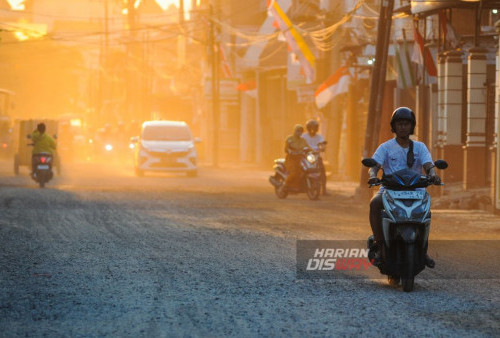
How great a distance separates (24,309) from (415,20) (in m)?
20.3

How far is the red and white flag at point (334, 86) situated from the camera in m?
34.6

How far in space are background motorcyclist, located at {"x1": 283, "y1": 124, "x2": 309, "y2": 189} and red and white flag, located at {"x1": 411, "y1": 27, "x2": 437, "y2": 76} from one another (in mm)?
5479

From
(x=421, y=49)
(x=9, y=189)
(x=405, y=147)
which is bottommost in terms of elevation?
(x=9, y=189)

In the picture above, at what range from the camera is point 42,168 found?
2723cm

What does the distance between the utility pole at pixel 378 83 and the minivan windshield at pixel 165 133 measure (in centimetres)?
1307

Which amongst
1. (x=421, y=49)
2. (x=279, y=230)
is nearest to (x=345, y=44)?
(x=421, y=49)

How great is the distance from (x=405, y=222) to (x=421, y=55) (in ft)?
62.0

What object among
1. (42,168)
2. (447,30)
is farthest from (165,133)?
(447,30)

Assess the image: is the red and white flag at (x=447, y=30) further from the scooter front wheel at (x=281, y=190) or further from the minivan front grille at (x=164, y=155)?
the minivan front grille at (x=164, y=155)

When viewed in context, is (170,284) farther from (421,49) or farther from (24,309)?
(421,49)

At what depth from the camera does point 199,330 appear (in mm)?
7273

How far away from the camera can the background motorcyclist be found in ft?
76.9

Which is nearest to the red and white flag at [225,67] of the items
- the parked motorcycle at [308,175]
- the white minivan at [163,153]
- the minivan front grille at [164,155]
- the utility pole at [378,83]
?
the white minivan at [163,153]

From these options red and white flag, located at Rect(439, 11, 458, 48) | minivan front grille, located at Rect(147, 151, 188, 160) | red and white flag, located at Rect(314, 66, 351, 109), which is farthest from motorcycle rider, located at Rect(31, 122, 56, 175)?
red and white flag, located at Rect(314, 66, 351, 109)
